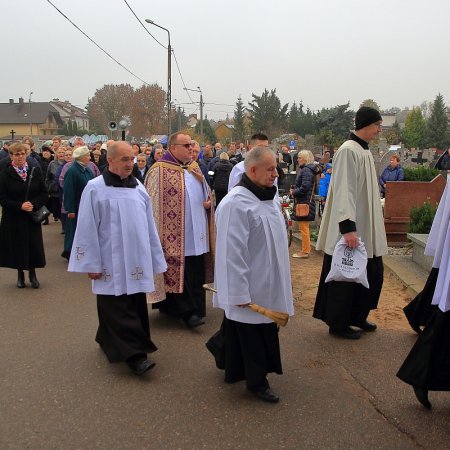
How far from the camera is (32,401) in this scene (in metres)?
3.82

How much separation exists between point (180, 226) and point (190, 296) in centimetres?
73

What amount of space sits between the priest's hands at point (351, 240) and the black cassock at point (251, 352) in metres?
1.24

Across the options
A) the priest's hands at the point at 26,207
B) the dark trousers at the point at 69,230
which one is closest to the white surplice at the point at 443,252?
the priest's hands at the point at 26,207

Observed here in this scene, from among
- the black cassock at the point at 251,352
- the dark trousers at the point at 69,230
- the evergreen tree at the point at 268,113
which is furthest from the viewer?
the evergreen tree at the point at 268,113

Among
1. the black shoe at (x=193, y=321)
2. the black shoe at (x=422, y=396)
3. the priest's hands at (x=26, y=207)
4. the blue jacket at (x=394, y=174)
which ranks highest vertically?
the blue jacket at (x=394, y=174)

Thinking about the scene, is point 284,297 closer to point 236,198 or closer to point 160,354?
point 236,198

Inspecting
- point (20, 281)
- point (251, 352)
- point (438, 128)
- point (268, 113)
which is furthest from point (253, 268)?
point (438, 128)

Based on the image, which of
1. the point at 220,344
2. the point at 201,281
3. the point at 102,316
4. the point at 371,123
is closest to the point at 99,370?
the point at 102,316

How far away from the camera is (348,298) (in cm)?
487

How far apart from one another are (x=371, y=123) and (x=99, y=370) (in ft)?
10.7

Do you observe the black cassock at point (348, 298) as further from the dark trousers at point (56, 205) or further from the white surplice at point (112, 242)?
the dark trousers at point (56, 205)

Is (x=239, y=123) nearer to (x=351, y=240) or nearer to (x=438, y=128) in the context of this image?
(x=438, y=128)

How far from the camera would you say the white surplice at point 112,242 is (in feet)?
13.8

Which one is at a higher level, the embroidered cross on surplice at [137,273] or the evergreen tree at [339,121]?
the evergreen tree at [339,121]
